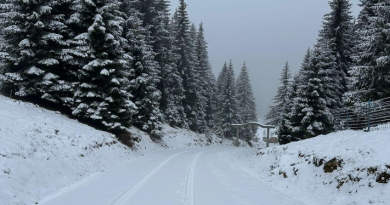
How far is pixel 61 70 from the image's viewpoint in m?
19.1

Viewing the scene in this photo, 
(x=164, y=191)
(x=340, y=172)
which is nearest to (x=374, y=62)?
(x=340, y=172)

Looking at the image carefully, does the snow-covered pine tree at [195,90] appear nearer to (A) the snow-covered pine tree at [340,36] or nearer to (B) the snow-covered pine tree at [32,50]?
(A) the snow-covered pine tree at [340,36]

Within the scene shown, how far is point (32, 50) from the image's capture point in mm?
16969

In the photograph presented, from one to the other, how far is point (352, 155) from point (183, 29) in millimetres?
37589

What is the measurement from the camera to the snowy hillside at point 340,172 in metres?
7.34

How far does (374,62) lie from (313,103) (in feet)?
19.4

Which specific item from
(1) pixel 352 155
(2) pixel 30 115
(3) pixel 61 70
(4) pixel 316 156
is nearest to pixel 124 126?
(3) pixel 61 70

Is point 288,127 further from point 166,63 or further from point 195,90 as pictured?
point 195,90

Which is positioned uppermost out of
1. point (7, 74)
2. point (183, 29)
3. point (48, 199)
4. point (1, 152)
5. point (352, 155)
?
point (183, 29)

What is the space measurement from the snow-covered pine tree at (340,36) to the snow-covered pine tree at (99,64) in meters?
18.9

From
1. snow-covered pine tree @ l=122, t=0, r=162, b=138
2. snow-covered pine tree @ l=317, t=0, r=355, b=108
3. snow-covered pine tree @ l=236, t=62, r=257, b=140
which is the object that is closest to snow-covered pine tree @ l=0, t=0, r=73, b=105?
snow-covered pine tree @ l=122, t=0, r=162, b=138

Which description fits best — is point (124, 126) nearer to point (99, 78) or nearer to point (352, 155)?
point (99, 78)

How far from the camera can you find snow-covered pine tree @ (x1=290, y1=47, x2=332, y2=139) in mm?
21703

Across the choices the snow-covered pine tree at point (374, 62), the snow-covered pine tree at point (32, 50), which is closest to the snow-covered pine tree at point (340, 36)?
the snow-covered pine tree at point (374, 62)
